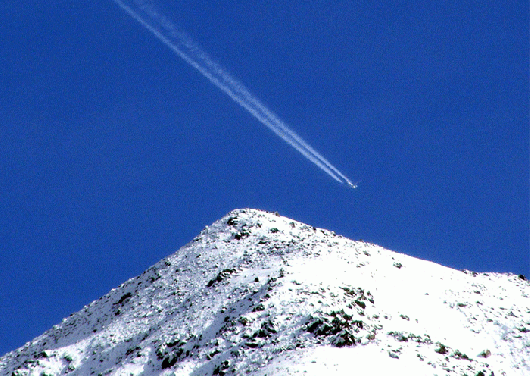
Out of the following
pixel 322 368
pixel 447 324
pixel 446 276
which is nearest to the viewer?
pixel 322 368

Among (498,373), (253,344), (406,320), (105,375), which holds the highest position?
(406,320)

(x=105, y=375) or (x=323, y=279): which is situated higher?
(x=323, y=279)

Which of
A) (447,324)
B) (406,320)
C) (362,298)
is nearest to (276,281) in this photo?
(362,298)

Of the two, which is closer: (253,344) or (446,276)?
(253,344)

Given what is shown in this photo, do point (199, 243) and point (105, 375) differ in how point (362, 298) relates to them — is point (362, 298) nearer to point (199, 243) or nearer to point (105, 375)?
point (105, 375)

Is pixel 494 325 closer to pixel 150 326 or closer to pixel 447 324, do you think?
pixel 447 324

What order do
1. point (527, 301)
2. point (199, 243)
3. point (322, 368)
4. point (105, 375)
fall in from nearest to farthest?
point (322, 368) < point (105, 375) < point (527, 301) < point (199, 243)
